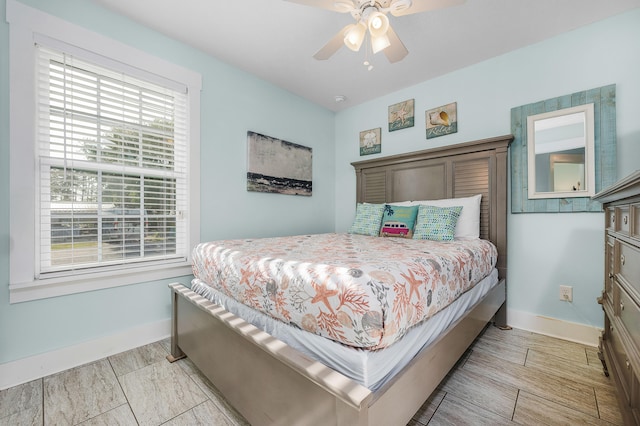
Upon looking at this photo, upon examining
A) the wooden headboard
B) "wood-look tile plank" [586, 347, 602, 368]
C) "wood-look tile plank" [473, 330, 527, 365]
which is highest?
the wooden headboard

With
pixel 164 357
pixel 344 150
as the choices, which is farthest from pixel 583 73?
pixel 164 357

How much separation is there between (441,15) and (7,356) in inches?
144

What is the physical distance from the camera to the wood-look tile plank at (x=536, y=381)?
1.48m

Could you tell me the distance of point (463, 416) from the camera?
1.37m

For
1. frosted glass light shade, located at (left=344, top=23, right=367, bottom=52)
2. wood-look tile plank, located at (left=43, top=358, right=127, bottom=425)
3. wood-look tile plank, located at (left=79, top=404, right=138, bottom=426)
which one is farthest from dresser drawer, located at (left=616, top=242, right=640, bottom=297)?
wood-look tile plank, located at (left=43, top=358, right=127, bottom=425)

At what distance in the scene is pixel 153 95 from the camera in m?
2.29

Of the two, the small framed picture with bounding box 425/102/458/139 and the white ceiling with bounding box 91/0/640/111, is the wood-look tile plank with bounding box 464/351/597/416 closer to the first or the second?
the small framed picture with bounding box 425/102/458/139

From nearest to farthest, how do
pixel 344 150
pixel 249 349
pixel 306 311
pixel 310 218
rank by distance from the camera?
pixel 306 311, pixel 249 349, pixel 310 218, pixel 344 150

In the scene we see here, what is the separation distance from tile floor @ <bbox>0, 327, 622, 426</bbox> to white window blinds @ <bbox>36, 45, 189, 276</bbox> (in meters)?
0.72

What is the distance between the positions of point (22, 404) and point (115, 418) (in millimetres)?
595

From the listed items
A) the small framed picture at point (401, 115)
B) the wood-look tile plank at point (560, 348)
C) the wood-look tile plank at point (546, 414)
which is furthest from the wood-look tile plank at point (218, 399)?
the small framed picture at point (401, 115)

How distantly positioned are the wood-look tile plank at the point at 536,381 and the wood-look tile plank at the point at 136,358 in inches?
84.4

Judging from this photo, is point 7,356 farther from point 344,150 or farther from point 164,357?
point 344,150

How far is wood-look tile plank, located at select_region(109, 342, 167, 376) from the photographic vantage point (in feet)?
5.99
